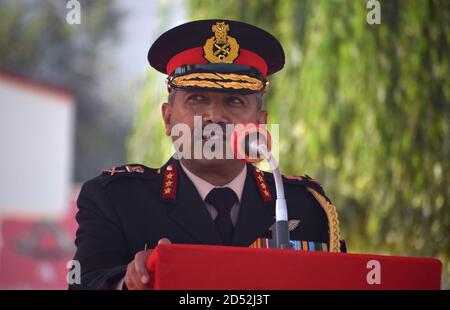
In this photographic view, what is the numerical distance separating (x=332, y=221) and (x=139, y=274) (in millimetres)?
908

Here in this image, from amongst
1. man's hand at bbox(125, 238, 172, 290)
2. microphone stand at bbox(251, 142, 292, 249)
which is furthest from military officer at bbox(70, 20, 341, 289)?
man's hand at bbox(125, 238, 172, 290)

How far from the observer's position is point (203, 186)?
8.67 feet

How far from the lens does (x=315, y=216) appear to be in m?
2.71

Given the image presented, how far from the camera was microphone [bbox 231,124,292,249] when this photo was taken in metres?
2.13

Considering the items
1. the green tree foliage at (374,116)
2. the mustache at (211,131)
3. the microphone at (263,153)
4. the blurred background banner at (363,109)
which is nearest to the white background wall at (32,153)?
the blurred background banner at (363,109)

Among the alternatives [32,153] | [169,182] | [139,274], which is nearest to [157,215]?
[169,182]

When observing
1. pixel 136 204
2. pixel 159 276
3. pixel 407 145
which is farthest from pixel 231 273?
pixel 407 145

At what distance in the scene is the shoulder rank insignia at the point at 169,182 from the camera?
261 centimetres

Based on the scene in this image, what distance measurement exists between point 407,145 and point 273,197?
2.79 meters

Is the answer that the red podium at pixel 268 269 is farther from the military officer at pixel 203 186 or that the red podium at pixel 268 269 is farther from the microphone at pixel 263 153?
the military officer at pixel 203 186

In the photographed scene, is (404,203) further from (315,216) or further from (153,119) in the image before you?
(315,216)

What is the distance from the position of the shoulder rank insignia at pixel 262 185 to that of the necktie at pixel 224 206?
10 cm

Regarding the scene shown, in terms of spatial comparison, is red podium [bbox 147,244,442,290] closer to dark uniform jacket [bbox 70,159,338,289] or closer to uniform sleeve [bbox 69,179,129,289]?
uniform sleeve [bbox 69,179,129,289]

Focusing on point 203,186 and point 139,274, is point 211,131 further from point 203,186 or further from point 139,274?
point 139,274
